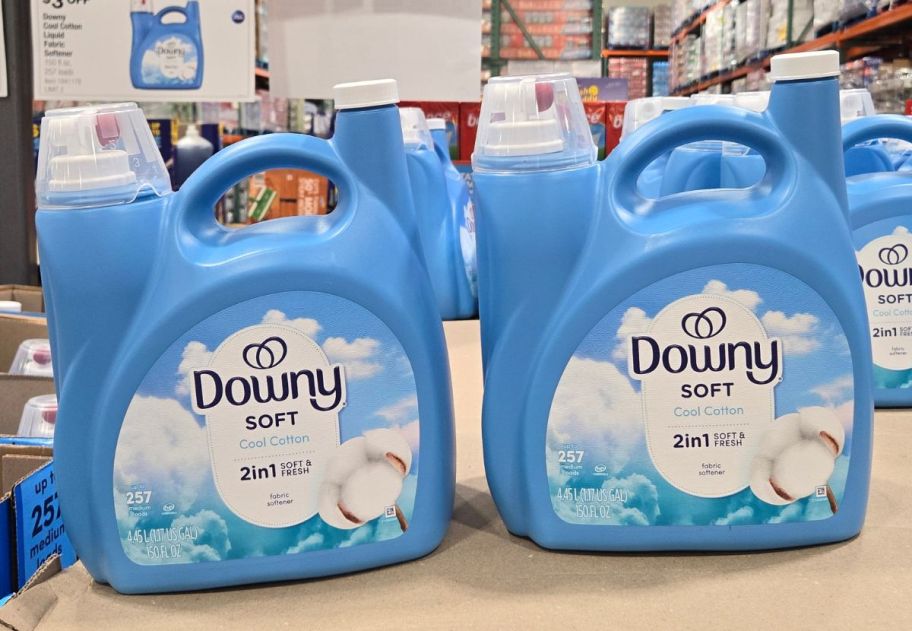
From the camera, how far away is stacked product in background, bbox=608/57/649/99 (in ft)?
27.1

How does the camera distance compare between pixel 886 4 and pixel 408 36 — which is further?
pixel 886 4

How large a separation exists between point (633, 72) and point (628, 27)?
41 cm

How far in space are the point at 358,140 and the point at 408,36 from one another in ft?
3.26

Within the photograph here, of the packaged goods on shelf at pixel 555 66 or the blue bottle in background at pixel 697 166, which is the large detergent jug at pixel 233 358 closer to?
the blue bottle in background at pixel 697 166

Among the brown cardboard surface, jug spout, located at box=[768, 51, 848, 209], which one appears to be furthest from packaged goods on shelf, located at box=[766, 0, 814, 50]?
the brown cardboard surface

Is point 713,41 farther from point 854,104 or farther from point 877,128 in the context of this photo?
point 877,128

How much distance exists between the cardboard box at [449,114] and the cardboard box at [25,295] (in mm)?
1103

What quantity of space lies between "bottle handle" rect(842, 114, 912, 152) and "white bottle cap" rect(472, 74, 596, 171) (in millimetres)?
387

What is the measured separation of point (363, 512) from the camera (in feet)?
2.08

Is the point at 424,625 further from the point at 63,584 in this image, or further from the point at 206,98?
the point at 206,98

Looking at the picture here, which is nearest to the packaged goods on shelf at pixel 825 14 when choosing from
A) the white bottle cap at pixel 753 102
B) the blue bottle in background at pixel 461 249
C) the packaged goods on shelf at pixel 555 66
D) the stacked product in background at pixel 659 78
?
the packaged goods on shelf at pixel 555 66

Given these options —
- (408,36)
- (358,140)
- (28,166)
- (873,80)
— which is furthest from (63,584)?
(873,80)

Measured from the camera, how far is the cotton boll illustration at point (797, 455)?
25.1 inches

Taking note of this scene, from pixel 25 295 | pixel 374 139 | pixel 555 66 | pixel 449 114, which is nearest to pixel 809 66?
pixel 374 139
